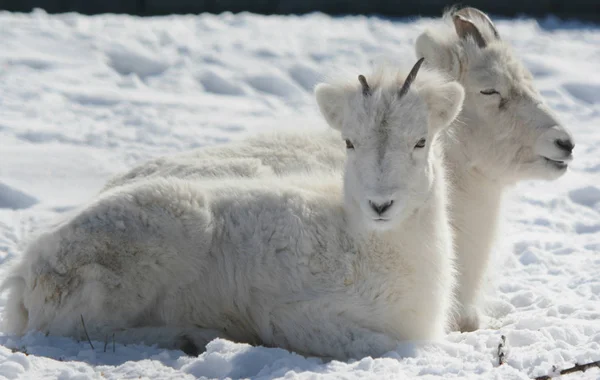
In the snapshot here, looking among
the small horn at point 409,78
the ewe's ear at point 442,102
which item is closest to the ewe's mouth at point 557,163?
the ewe's ear at point 442,102

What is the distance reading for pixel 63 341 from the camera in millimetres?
5270

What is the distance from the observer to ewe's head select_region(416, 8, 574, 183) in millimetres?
6645

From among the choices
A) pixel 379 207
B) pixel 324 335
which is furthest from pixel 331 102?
pixel 324 335

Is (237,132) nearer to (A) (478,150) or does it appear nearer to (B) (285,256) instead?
(A) (478,150)

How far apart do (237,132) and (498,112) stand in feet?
16.0

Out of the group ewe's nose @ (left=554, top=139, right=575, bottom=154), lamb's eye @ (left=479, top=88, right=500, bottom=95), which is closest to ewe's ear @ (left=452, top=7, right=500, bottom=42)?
lamb's eye @ (left=479, top=88, right=500, bottom=95)

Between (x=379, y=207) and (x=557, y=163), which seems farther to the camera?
(x=557, y=163)

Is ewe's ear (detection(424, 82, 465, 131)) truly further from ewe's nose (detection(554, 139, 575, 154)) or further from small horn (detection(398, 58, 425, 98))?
ewe's nose (detection(554, 139, 575, 154))

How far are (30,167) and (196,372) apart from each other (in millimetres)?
4857

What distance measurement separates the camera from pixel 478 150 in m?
6.77

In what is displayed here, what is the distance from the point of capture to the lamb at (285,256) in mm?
5289

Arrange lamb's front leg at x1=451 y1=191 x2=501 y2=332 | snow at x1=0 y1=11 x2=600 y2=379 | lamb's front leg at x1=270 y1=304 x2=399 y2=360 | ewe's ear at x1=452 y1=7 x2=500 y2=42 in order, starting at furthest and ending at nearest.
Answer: ewe's ear at x1=452 y1=7 x2=500 y2=42 → lamb's front leg at x1=451 y1=191 x2=501 y2=332 → lamb's front leg at x1=270 y1=304 x2=399 y2=360 → snow at x1=0 y1=11 x2=600 y2=379

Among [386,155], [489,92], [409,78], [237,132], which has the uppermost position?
[409,78]

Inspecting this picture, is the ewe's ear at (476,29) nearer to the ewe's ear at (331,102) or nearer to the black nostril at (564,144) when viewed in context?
the black nostril at (564,144)
